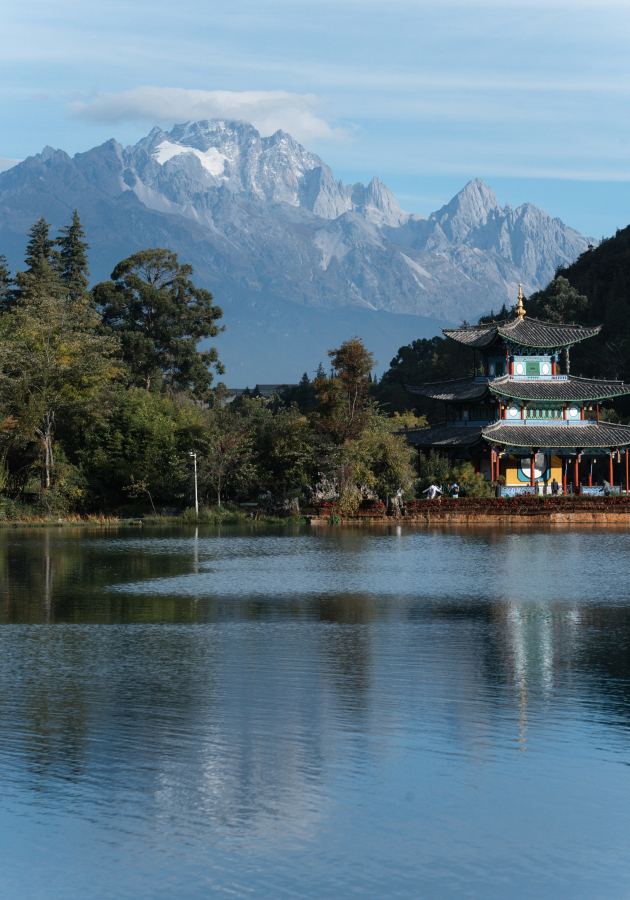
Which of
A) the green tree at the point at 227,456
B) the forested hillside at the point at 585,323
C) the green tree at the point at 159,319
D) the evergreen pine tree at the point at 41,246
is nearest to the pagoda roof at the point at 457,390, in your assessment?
the forested hillside at the point at 585,323

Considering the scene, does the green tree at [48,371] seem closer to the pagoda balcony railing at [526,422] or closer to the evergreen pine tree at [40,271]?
the evergreen pine tree at [40,271]

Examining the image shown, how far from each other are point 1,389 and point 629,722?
4700cm

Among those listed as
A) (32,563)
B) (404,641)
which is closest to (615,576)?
(404,641)

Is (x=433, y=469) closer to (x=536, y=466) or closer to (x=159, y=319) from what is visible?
(x=536, y=466)

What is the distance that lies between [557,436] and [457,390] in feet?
26.3

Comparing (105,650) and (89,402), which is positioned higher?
(89,402)

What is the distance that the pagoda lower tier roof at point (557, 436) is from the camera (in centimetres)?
5816

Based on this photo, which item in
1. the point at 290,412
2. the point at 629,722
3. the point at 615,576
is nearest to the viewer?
the point at 629,722

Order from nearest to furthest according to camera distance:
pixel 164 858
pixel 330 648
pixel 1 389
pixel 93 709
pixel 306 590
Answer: pixel 164 858 → pixel 93 709 → pixel 330 648 → pixel 306 590 → pixel 1 389

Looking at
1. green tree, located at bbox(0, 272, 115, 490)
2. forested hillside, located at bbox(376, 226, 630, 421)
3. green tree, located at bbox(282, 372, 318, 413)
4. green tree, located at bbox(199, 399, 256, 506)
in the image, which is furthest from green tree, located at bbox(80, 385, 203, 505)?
green tree, located at bbox(282, 372, 318, 413)

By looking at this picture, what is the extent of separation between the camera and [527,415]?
200 ft

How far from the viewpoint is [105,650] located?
1781 cm

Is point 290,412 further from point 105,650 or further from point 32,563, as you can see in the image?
point 105,650

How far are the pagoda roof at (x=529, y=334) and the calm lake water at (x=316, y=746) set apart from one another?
38.3 m
